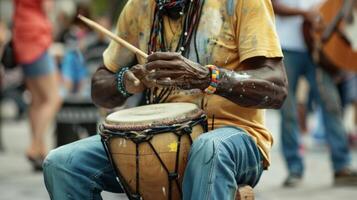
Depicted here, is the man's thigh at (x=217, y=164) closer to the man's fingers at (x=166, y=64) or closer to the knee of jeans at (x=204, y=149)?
the knee of jeans at (x=204, y=149)

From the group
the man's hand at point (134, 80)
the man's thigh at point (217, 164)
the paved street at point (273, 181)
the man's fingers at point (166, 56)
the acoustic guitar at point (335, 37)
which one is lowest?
the paved street at point (273, 181)

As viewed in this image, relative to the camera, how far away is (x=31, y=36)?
6660 mm

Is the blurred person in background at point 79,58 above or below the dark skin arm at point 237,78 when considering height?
below

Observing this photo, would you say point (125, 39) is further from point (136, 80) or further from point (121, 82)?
point (136, 80)

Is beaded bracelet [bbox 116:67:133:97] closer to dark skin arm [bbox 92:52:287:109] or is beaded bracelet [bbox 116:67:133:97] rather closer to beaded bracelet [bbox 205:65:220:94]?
dark skin arm [bbox 92:52:287:109]

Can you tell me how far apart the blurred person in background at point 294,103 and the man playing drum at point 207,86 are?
2.63 metres

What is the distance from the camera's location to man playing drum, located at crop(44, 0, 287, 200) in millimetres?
2965

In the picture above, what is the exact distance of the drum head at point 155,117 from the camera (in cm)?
301

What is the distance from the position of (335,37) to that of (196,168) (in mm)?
3323

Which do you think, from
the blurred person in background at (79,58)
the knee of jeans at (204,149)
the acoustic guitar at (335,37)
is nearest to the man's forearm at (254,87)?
the knee of jeans at (204,149)

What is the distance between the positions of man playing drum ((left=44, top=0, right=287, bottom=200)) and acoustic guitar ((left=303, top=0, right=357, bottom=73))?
2.62 meters

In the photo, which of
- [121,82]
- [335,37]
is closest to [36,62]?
[335,37]

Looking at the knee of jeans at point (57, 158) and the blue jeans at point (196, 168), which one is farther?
the knee of jeans at point (57, 158)

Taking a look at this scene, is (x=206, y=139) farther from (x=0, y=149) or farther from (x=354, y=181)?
(x=0, y=149)
